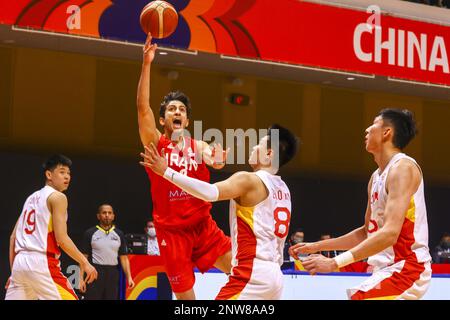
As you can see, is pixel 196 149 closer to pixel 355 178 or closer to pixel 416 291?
pixel 416 291

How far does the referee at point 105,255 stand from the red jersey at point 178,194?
201 inches

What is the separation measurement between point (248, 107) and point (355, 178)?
10.1 feet

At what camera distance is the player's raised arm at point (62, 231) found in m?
7.07

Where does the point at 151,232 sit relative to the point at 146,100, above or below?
below

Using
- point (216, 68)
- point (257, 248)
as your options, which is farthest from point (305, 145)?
point (257, 248)

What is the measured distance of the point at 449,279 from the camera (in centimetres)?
820

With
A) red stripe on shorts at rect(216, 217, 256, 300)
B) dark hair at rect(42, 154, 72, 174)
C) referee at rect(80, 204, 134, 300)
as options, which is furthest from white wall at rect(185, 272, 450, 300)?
referee at rect(80, 204, 134, 300)

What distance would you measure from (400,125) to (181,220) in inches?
84.6

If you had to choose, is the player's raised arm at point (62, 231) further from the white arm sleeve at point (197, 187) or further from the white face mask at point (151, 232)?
the white face mask at point (151, 232)

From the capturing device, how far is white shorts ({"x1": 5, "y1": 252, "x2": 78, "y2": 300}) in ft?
23.0

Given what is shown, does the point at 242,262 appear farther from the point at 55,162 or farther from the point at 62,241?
the point at 55,162

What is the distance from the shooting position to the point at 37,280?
277 inches

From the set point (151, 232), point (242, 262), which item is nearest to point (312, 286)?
point (242, 262)

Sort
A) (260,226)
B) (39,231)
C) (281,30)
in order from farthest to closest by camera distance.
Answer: (281,30) → (39,231) → (260,226)
